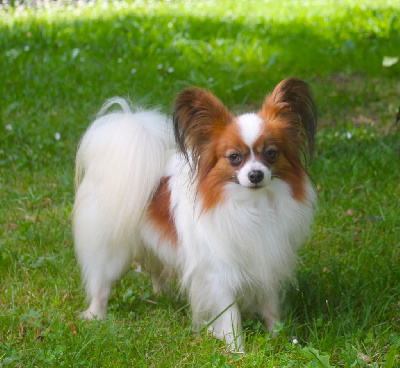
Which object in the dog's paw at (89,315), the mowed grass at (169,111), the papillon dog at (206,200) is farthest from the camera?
the dog's paw at (89,315)

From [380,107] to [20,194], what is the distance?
10.9 feet

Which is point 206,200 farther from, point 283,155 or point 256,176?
point 283,155

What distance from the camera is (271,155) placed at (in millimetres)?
2844

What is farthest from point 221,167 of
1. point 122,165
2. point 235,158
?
point 122,165

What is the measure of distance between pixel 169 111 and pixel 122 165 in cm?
43

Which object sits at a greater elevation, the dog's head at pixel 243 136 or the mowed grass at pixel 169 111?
the dog's head at pixel 243 136

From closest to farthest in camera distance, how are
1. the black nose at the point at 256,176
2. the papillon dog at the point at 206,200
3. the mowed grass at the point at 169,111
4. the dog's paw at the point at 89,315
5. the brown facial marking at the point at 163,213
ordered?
1. the black nose at the point at 256,176
2. the papillon dog at the point at 206,200
3. the mowed grass at the point at 169,111
4. the brown facial marking at the point at 163,213
5. the dog's paw at the point at 89,315

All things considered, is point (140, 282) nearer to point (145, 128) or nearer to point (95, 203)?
point (95, 203)

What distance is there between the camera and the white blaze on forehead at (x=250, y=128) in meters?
2.79

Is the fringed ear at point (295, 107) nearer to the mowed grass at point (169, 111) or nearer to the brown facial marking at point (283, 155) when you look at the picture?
the brown facial marking at point (283, 155)

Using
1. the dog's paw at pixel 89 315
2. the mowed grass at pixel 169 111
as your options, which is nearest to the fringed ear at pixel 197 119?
the mowed grass at pixel 169 111

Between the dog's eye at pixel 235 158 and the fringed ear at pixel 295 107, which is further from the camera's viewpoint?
the fringed ear at pixel 295 107

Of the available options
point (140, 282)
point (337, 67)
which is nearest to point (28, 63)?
point (337, 67)

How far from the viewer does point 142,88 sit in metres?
6.44
